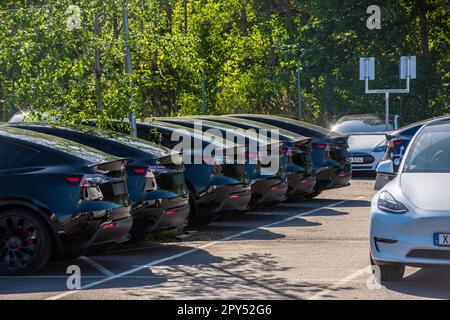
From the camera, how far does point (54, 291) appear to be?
378 inches

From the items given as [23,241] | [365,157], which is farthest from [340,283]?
[365,157]

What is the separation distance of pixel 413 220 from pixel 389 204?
37 cm

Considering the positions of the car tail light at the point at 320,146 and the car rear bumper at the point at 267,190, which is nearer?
the car rear bumper at the point at 267,190

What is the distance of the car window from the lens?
424 inches

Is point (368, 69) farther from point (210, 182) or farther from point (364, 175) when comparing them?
point (210, 182)

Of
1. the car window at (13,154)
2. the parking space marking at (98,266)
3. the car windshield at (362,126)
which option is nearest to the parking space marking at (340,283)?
the parking space marking at (98,266)

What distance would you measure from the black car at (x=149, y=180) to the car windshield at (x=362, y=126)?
13.6 m

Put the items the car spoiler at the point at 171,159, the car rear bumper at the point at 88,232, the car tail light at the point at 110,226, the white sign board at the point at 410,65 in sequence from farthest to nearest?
the white sign board at the point at 410,65, the car spoiler at the point at 171,159, the car tail light at the point at 110,226, the car rear bumper at the point at 88,232

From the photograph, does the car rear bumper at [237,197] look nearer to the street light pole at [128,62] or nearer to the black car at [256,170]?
the black car at [256,170]

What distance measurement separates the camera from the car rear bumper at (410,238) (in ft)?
29.9

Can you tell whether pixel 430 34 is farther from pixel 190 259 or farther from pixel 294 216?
pixel 190 259

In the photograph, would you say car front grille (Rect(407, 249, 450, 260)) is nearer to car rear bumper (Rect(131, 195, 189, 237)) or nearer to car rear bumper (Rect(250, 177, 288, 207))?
car rear bumper (Rect(131, 195, 189, 237))

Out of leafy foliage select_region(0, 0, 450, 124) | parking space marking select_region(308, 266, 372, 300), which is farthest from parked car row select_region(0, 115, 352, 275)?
parking space marking select_region(308, 266, 372, 300)

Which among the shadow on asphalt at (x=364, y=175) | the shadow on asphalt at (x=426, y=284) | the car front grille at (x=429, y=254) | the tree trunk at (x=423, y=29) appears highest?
the tree trunk at (x=423, y=29)
